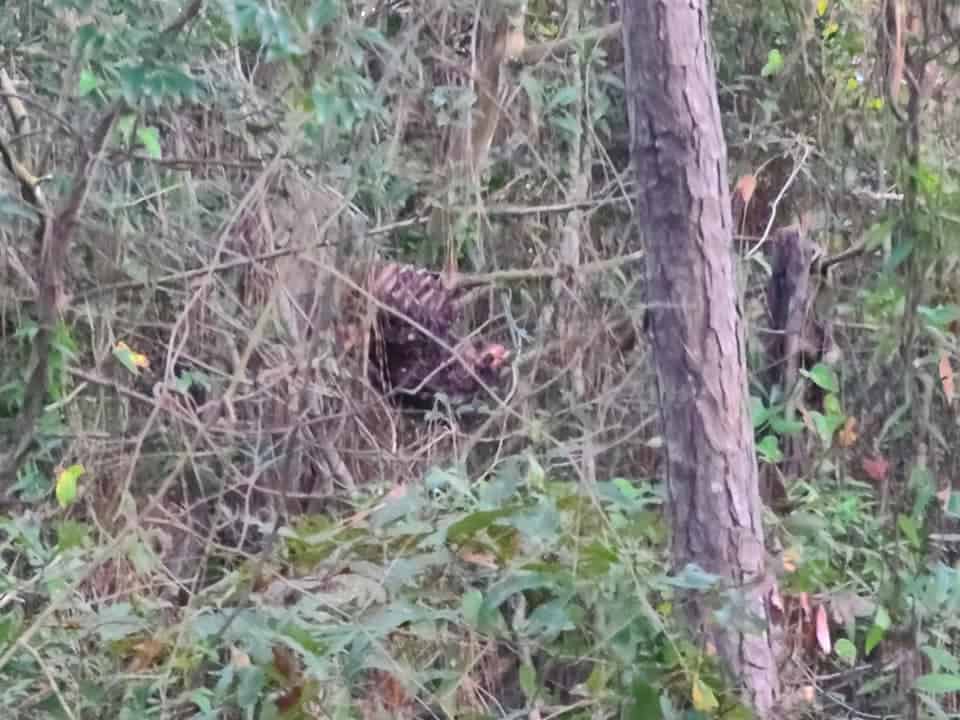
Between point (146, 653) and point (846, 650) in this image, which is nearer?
point (146, 653)

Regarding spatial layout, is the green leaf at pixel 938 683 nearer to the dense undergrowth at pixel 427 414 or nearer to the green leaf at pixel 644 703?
the dense undergrowth at pixel 427 414

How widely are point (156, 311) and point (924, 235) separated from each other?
1824 millimetres

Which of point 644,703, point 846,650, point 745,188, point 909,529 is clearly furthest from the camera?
point 745,188

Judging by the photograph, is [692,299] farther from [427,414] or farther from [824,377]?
[427,414]

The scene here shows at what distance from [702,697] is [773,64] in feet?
6.60

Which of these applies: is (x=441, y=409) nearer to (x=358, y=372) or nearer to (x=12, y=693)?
(x=358, y=372)

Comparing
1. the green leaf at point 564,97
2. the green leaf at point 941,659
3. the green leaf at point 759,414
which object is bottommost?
the green leaf at point 941,659

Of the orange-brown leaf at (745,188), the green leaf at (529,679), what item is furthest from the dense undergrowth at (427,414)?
the orange-brown leaf at (745,188)

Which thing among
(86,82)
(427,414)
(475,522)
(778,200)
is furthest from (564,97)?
(475,522)

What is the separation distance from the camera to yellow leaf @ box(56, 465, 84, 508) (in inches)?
86.4

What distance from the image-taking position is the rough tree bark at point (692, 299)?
5.62 feet

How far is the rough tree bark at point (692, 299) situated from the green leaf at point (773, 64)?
1.34m

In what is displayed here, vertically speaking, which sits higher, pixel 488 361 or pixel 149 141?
pixel 149 141

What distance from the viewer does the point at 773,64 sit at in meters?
2.99
